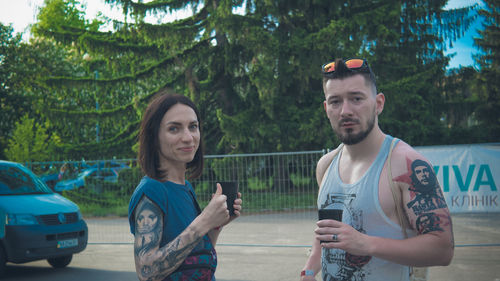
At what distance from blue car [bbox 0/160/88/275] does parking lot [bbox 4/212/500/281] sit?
0.39 metres

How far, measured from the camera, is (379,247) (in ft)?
6.74

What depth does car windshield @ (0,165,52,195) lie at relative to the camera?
768cm

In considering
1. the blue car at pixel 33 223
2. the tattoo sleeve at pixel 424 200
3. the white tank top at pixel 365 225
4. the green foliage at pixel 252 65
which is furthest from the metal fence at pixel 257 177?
the tattoo sleeve at pixel 424 200

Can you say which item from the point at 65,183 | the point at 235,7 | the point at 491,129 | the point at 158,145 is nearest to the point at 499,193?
the point at 158,145

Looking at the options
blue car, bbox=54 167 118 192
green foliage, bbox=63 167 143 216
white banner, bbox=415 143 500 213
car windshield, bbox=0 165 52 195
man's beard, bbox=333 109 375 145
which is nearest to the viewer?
man's beard, bbox=333 109 375 145

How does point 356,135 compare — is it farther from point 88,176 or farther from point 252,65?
point 252,65

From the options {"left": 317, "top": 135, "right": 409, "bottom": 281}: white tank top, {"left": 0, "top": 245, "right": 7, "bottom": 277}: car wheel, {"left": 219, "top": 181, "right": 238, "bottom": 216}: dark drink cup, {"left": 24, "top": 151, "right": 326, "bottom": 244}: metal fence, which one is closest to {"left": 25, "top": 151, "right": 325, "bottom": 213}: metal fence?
{"left": 24, "top": 151, "right": 326, "bottom": 244}: metal fence

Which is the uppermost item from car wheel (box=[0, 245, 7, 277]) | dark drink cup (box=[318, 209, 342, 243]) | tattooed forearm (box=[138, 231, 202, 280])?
dark drink cup (box=[318, 209, 342, 243])

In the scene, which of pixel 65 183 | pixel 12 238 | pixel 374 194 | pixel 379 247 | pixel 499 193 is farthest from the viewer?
pixel 65 183

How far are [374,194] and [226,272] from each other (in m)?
5.62

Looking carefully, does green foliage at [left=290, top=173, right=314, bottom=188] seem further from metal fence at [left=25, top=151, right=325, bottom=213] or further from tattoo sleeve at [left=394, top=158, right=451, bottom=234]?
tattoo sleeve at [left=394, top=158, right=451, bottom=234]

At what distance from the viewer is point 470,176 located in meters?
8.86

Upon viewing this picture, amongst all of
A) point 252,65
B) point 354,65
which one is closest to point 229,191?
point 354,65

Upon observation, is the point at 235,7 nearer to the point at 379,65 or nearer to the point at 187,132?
the point at 379,65
